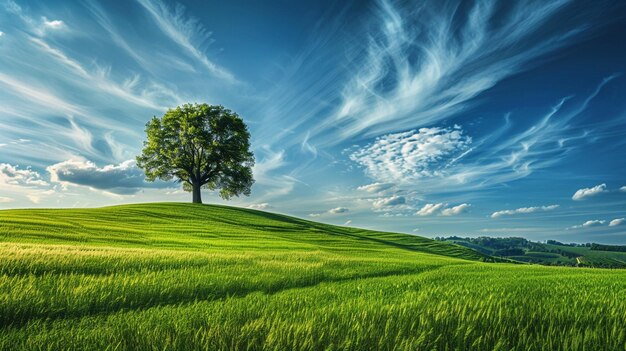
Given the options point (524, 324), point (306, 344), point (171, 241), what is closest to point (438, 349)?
point (306, 344)

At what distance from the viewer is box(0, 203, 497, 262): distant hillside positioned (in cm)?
2397

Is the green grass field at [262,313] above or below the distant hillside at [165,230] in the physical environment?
below

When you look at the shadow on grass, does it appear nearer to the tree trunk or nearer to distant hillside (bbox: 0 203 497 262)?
distant hillside (bbox: 0 203 497 262)

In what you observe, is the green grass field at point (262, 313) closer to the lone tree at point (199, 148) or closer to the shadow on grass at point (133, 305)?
the shadow on grass at point (133, 305)

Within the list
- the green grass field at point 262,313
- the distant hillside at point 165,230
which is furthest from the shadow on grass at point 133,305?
the distant hillside at point 165,230

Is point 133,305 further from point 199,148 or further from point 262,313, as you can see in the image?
point 199,148

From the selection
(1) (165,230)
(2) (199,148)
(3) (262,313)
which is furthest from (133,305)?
(2) (199,148)

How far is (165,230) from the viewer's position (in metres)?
34.1

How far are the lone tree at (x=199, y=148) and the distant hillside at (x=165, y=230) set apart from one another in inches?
285

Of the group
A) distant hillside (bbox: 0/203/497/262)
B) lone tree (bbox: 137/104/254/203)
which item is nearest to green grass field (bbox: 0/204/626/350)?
distant hillside (bbox: 0/203/497/262)

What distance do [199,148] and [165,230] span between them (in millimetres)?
26566

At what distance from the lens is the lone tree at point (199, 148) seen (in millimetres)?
56562

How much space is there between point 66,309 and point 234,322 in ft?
10.6

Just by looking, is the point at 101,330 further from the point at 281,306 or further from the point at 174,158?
the point at 174,158
